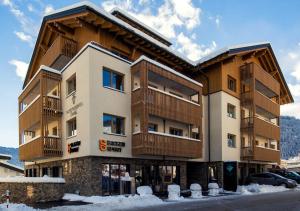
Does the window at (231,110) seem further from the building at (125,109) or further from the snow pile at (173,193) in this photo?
the snow pile at (173,193)

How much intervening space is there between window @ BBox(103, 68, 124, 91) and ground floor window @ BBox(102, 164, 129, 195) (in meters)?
5.32

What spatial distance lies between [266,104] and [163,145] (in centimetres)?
1821

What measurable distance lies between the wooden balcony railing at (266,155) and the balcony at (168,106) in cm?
914

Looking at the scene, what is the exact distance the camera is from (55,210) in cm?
1652

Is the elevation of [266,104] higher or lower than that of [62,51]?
lower

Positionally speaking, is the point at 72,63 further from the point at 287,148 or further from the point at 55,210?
the point at 287,148

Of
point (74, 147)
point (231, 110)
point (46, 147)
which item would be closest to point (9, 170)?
point (46, 147)

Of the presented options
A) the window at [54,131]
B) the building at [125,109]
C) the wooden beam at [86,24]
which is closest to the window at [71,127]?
the building at [125,109]

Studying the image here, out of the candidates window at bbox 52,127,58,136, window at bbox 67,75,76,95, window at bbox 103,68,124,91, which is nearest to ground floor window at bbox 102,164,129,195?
window at bbox 103,68,124,91

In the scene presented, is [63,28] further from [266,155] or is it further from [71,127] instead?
[266,155]

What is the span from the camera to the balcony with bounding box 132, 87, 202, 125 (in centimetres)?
2415

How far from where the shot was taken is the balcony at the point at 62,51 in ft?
85.7

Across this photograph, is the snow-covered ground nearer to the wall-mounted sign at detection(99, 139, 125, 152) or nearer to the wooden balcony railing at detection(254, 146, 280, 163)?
the wall-mounted sign at detection(99, 139, 125, 152)

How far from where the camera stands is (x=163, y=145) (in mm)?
24875
